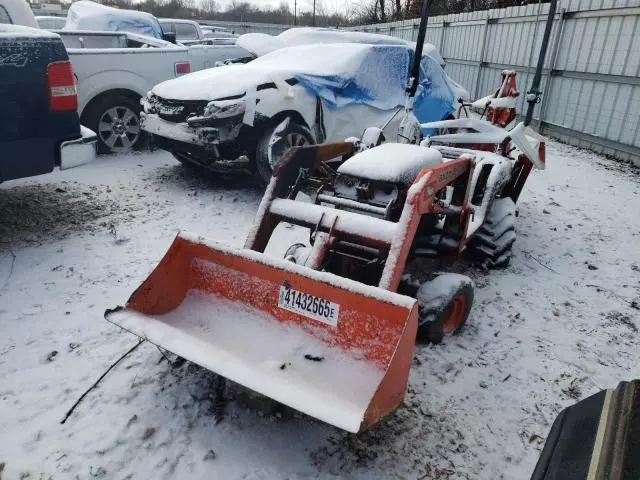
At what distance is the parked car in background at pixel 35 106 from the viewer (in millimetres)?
3943

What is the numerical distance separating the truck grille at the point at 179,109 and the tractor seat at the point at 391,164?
9.30ft

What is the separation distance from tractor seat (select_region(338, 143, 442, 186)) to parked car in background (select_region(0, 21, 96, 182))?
2.61 metres

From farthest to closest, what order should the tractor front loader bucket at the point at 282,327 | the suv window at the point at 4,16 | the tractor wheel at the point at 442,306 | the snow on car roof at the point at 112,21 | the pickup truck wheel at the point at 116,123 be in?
the snow on car roof at the point at 112,21, the pickup truck wheel at the point at 116,123, the suv window at the point at 4,16, the tractor wheel at the point at 442,306, the tractor front loader bucket at the point at 282,327

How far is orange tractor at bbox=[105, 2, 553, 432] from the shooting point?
2.39 metres

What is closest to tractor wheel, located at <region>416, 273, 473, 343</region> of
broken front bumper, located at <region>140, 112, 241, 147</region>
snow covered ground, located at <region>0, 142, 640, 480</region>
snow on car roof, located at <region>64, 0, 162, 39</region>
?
snow covered ground, located at <region>0, 142, 640, 480</region>

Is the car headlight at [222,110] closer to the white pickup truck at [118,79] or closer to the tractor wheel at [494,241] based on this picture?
the white pickup truck at [118,79]

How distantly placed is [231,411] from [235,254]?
0.90 metres

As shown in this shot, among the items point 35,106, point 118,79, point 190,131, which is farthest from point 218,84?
point 118,79

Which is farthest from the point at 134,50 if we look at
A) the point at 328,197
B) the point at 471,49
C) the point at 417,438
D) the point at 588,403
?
the point at 471,49

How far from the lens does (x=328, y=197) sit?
3.64 metres

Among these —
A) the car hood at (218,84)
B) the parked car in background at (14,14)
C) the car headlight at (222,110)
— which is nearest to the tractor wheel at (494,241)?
the car headlight at (222,110)

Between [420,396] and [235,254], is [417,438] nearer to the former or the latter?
[420,396]

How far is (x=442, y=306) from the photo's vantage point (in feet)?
10.3

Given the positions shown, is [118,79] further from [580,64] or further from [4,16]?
[580,64]
